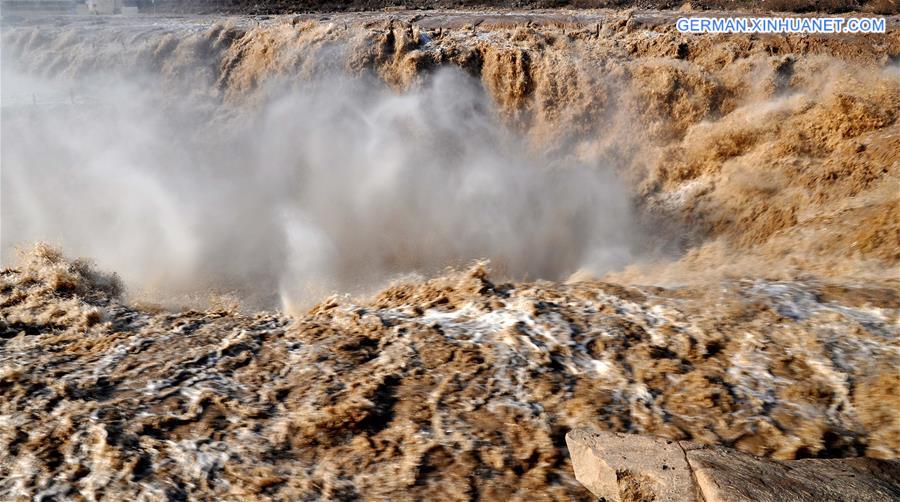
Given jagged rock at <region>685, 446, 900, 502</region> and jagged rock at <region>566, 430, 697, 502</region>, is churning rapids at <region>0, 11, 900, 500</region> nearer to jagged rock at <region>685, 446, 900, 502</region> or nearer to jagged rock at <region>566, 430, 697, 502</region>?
jagged rock at <region>566, 430, 697, 502</region>

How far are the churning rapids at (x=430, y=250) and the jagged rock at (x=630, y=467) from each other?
0.15 m

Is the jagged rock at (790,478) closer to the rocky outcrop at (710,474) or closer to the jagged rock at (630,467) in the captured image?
the rocky outcrop at (710,474)

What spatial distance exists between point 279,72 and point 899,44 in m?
9.48

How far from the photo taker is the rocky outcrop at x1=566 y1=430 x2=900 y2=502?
341 cm

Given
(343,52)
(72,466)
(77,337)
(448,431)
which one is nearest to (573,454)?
(448,431)

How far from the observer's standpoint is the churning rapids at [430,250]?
14.3 ft

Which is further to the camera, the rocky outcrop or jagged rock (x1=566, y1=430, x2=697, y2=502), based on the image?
jagged rock (x1=566, y1=430, x2=697, y2=502)

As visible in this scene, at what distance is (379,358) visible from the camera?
522 centimetres

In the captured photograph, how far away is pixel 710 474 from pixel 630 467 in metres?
0.41

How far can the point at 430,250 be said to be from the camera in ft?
29.8

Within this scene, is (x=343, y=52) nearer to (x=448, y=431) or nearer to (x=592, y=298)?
(x=592, y=298)

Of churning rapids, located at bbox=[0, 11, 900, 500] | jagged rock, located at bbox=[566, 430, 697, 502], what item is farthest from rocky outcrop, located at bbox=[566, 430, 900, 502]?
churning rapids, located at bbox=[0, 11, 900, 500]

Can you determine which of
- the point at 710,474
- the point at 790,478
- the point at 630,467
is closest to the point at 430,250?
the point at 630,467

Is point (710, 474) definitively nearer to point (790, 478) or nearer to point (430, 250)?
point (790, 478)
